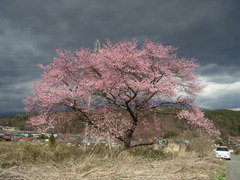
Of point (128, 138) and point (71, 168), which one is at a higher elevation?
point (128, 138)

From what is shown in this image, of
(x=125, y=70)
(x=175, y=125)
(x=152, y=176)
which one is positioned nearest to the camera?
(x=152, y=176)

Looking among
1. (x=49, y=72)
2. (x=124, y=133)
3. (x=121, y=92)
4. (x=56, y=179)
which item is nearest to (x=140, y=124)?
(x=124, y=133)

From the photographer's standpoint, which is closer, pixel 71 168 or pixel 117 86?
pixel 71 168

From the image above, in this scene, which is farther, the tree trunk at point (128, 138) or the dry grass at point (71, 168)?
the tree trunk at point (128, 138)

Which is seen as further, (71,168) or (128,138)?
(128,138)

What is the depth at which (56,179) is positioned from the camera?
4840mm

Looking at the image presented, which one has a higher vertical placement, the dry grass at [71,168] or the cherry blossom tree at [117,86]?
the cherry blossom tree at [117,86]

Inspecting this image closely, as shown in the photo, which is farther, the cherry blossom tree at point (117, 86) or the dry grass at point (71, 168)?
the cherry blossom tree at point (117, 86)

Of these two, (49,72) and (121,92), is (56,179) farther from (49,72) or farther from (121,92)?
(49,72)

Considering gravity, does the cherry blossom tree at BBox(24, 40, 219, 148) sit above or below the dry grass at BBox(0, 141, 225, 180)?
above

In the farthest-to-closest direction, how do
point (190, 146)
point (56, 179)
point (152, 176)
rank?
point (190, 146)
point (152, 176)
point (56, 179)

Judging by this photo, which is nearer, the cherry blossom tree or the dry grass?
the dry grass

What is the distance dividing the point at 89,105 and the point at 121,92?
201cm

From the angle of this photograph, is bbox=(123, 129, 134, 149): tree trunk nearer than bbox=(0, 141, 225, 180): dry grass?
No
